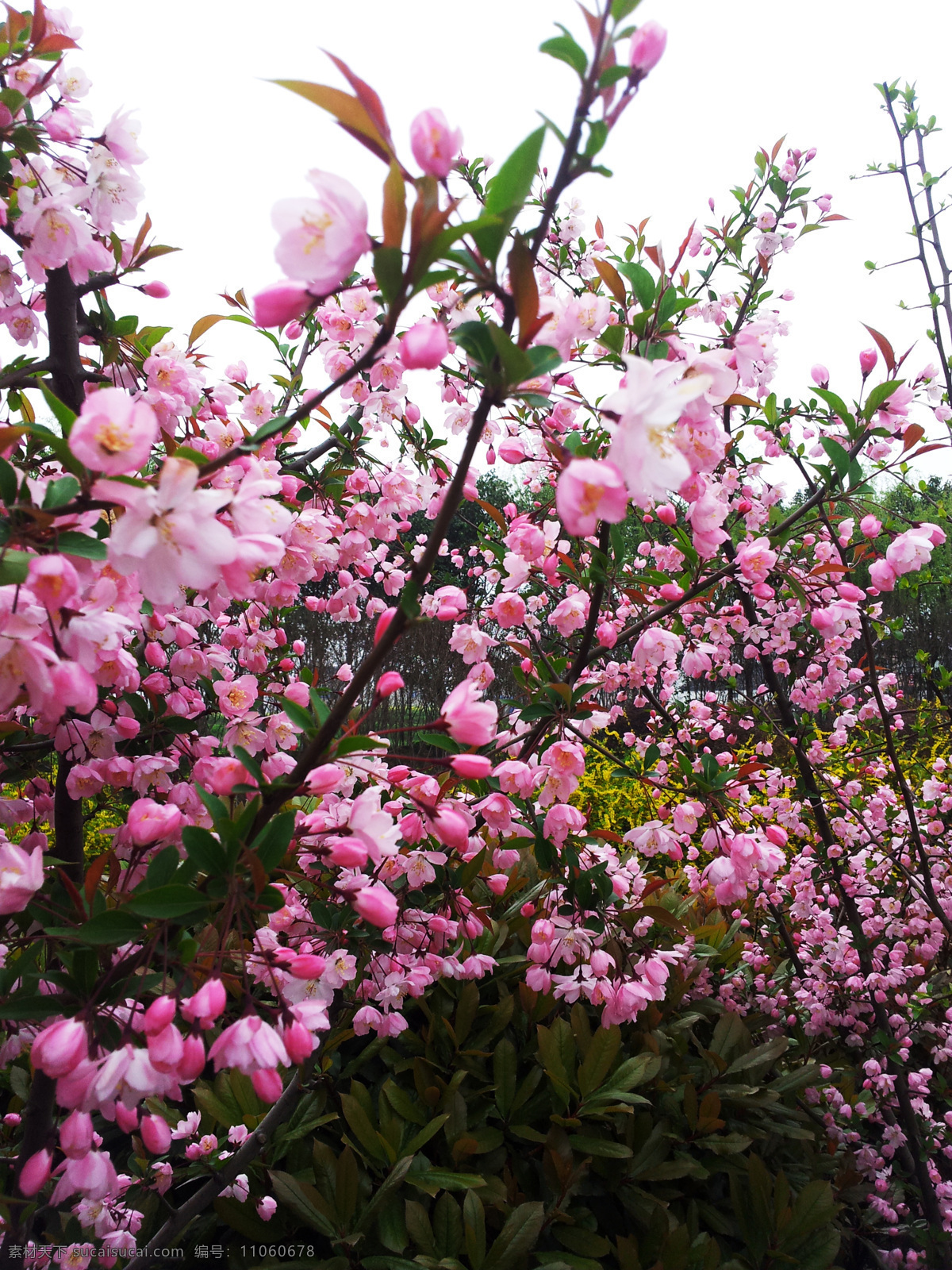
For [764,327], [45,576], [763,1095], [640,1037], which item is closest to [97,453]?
[45,576]

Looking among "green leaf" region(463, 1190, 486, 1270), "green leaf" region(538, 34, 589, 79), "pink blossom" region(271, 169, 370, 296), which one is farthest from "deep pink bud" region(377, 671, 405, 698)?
"green leaf" region(463, 1190, 486, 1270)

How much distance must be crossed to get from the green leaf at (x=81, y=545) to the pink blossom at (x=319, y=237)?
0.31 metres

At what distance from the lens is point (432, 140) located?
0.63 meters

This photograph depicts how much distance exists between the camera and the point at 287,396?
81.8 inches

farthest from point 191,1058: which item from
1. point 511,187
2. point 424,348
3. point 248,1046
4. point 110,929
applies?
point 511,187

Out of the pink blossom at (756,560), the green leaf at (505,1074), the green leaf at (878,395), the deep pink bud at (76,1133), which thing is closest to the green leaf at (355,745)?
the deep pink bud at (76,1133)

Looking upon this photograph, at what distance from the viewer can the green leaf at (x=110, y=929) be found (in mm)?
799

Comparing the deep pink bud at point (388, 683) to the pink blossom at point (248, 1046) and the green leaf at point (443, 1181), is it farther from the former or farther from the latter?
the green leaf at point (443, 1181)

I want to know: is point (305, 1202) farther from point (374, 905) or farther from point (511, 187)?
point (511, 187)

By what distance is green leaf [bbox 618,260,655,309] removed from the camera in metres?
1.10

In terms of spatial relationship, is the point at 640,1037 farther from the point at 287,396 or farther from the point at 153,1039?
the point at 287,396

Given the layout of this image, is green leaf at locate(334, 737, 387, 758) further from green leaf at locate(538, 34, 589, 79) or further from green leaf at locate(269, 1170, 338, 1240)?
green leaf at locate(269, 1170, 338, 1240)

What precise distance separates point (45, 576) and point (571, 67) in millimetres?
710

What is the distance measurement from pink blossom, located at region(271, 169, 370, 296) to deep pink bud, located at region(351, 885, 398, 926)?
0.62 metres
